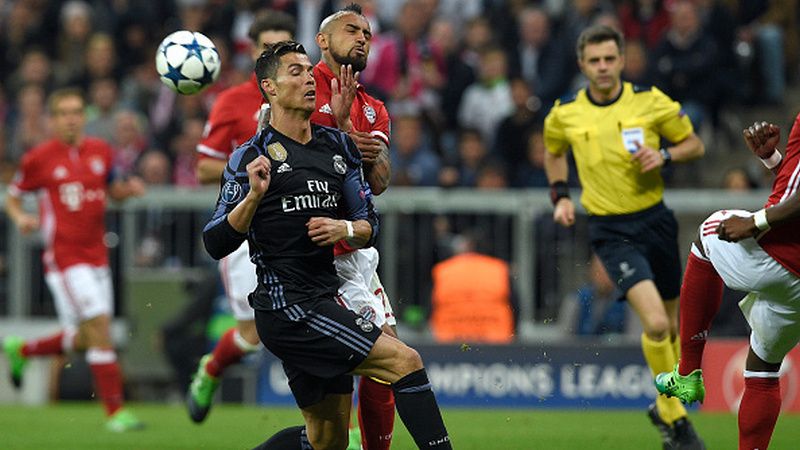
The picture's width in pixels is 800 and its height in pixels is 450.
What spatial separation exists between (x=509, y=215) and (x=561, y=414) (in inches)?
109

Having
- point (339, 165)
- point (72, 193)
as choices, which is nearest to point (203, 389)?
point (72, 193)

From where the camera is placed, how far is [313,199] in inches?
294

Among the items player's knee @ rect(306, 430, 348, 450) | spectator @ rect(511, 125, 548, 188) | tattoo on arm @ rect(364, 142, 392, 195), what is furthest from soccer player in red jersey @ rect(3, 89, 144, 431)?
player's knee @ rect(306, 430, 348, 450)

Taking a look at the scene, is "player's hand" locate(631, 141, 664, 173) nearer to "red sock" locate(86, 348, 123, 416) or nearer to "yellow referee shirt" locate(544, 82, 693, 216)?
"yellow referee shirt" locate(544, 82, 693, 216)

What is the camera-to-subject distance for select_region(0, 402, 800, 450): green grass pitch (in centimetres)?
1100

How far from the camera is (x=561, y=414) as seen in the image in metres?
13.9

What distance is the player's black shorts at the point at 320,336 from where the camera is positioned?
740 centimetres

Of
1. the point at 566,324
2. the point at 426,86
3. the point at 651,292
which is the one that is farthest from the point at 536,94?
the point at 651,292

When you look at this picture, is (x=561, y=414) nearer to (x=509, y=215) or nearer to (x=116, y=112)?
(x=509, y=215)

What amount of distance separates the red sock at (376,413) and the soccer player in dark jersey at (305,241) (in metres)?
0.73

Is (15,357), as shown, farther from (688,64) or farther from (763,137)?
(763,137)

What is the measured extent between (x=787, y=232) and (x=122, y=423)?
679cm

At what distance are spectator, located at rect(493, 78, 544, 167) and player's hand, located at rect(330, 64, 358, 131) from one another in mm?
8831

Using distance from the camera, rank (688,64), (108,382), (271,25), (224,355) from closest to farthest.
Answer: (271,25)
(224,355)
(108,382)
(688,64)
